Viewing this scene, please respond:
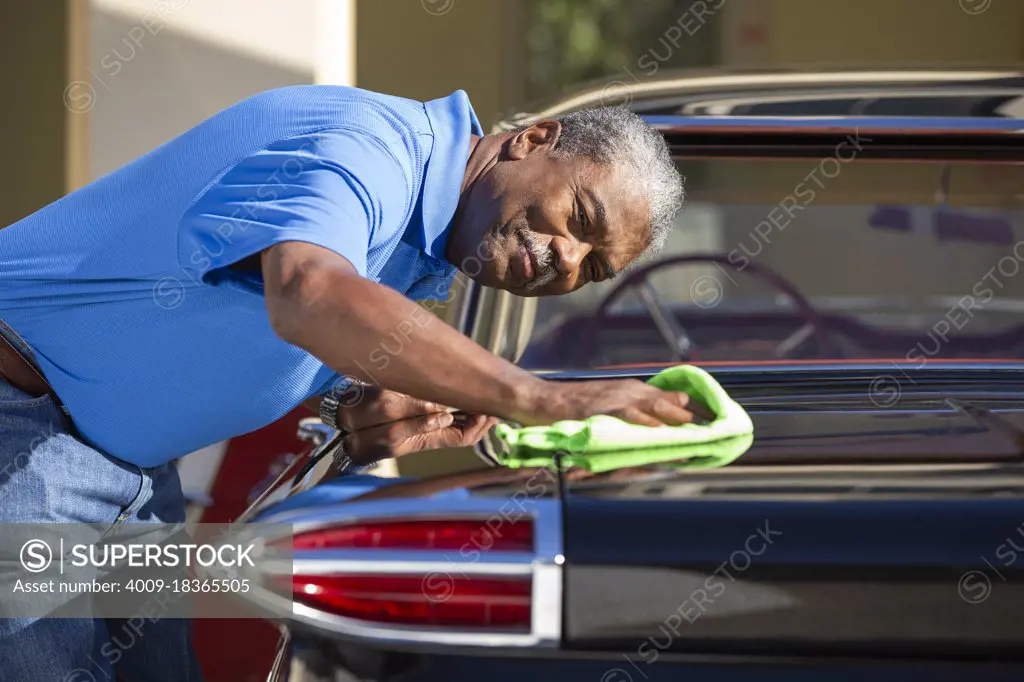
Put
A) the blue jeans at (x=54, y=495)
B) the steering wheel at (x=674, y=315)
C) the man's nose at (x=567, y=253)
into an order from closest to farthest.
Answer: the blue jeans at (x=54, y=495) < the man's nose at (x=567, y=253) < the steering wheel at (x=674, y=315)

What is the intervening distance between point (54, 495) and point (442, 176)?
2.73 ft

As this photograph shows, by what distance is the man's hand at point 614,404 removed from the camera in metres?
1.52

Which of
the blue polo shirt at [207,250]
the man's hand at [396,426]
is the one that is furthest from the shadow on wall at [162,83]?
the blue polo shirt at [207,250]

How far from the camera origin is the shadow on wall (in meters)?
5.91

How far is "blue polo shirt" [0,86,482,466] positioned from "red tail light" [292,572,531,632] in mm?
427

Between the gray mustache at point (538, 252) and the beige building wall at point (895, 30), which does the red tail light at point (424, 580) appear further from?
the beige building wall at point (895, 30)

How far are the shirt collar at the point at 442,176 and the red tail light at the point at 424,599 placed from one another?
717mm

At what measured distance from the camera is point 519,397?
1485 millimetres

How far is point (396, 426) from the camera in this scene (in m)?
2.00

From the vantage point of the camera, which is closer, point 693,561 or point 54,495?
point 693,561

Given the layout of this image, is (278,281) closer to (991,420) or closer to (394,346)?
(394,346)

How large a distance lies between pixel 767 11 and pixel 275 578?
7.94 meters

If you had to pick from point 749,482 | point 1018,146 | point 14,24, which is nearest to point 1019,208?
point 1018,146

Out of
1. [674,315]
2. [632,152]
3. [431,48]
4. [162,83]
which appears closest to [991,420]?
[632,152]
